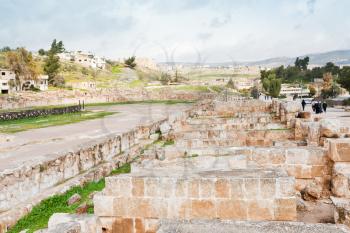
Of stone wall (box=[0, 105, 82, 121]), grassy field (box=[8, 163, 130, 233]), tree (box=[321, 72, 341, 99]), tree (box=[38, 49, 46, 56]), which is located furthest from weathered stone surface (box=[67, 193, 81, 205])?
tree (box=[38, 49, 46, 56])

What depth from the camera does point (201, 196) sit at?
5.10 metres

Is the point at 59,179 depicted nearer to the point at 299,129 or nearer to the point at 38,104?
the point at 299,129

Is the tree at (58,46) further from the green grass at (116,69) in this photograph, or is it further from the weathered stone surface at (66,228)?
the weathered stone surface at (66,228)

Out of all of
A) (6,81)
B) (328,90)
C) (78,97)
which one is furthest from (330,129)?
(6,81)

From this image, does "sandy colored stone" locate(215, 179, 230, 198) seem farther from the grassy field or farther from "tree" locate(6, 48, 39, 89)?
"tree" locate(6, 48, 39, 89)

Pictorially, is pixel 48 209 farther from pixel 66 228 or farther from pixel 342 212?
pixel 342 212

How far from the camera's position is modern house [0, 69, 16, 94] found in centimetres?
6738

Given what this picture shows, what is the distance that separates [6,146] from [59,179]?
6776mm

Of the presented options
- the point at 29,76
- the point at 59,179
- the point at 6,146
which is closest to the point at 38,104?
the point at 29,76

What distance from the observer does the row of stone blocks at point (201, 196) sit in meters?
4.93

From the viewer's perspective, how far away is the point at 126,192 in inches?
208

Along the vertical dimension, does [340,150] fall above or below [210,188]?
above

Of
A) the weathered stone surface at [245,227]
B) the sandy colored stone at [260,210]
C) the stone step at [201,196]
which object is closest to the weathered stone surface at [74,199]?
the stone step at [201,196]

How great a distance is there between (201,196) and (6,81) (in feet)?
231
